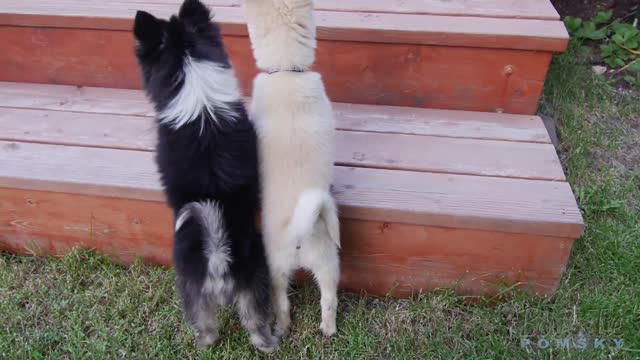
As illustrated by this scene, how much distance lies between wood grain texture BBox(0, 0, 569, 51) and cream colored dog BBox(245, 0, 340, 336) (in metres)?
0.60

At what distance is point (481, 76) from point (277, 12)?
104cm

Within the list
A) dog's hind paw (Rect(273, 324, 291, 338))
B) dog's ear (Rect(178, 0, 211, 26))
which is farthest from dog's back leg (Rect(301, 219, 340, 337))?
dog's ear (Rect(178, 0, 211, 26))

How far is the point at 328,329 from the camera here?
1761 millimetres

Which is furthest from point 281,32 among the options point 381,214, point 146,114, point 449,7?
point 449,7

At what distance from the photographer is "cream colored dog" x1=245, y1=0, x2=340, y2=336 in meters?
1.50

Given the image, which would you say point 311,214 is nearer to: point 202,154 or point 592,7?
point 202,154

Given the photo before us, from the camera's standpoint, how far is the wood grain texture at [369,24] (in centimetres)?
206

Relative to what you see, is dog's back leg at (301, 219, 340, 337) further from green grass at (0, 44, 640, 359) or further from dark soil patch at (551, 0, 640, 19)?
dark soil patch at (551, 0, 640, 19)

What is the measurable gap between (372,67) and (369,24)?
18 cm

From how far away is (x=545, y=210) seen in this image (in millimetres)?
1689

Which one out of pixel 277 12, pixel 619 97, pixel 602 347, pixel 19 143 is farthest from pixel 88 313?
pixel 619 97

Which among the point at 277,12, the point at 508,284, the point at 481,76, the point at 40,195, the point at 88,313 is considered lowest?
the point at 88,313

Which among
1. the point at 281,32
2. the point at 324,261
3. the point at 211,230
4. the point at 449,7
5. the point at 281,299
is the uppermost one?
the point at 281,32

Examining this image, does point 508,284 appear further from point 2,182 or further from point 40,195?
point 2,182
